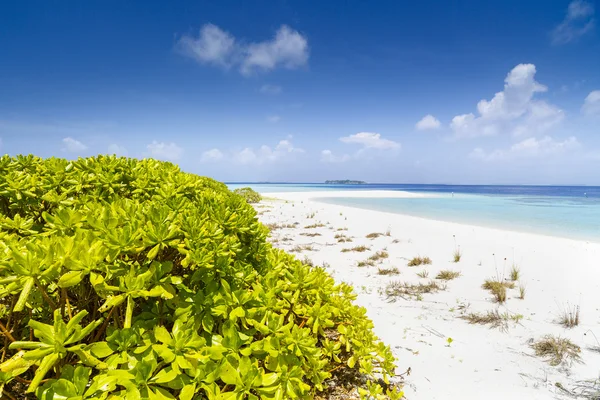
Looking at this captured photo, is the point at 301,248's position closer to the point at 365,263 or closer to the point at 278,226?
the point at 365,263

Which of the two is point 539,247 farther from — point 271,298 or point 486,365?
point 271,298

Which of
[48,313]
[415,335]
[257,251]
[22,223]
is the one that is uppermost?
[22,223]

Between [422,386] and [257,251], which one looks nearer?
[257,251]

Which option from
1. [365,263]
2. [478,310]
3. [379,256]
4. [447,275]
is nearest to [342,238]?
[379,256]

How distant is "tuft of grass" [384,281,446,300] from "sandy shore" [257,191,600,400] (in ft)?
0.41

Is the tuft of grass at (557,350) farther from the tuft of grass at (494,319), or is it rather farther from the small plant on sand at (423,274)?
the small plant on sand at (423,274)

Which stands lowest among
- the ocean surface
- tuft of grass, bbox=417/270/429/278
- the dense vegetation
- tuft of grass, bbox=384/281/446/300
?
tuft of grass, bbox=384/281/446/300

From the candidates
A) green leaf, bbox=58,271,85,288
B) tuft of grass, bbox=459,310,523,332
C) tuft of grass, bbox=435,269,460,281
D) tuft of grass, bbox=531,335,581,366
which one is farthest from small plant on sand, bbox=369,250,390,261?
green leaf, bbox=58,271,85,288

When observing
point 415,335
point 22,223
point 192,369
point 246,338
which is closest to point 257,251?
point 246,338

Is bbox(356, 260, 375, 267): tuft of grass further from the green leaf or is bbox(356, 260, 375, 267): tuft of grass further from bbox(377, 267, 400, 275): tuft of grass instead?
the green leaf

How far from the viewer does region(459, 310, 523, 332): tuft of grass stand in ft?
13.7

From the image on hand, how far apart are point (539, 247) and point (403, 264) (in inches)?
200

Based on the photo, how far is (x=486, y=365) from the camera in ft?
10.6

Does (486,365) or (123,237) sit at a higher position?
(123,237)
